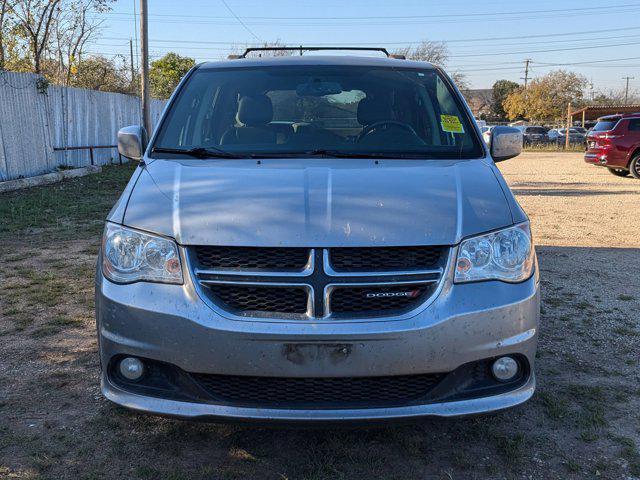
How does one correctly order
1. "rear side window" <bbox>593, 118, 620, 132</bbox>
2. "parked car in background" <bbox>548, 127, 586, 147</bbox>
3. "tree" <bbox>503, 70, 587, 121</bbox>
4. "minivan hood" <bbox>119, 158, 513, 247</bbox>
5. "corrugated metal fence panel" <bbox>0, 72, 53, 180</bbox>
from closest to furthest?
"minivan hood" <bbox>119, 158, 513, 247</bbox> → "corrugated metal fence panel" <bbox>0, 72, 53, 180</bbox> → "rear side window" <bbox>593, 118, 620, 132</bbox> → "parked car in background" <bbox>548, 127, 586, 147</bbox> → "tree" <bbox>503, 70, 587, 121</bbox>

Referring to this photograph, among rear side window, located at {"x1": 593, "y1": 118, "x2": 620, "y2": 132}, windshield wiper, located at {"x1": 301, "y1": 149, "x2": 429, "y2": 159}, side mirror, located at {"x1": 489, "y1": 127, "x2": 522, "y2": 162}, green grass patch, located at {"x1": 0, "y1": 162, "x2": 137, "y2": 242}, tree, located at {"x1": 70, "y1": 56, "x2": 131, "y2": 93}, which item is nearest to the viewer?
windshield wiper, located at {"x1": 301, "y1": 149, "x2": 429, "y2": 159}

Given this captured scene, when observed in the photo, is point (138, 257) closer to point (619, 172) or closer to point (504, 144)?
point (504, 144)

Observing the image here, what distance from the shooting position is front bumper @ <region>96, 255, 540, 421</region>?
229 centimetres

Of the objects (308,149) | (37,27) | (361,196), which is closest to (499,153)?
(308,149)

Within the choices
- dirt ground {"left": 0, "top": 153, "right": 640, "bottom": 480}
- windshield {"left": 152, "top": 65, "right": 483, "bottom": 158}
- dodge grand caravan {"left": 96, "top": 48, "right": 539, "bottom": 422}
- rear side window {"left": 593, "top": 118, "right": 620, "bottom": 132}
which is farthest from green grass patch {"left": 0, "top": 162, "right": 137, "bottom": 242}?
rear side window {"left": 593, "top": 118, "right": 620, "bottom": 132}

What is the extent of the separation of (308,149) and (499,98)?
84680 mm

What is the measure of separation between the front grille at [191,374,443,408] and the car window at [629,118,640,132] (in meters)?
16.4

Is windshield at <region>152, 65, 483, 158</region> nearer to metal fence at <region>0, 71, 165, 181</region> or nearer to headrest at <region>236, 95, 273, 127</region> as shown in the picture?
headrest at <region>236, 95, 273, 127</region>

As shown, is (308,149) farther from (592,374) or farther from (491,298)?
(592,374)

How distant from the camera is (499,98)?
82.3 meters

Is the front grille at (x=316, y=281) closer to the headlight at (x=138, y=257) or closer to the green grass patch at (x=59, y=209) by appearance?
the headlight at (x=138, y=257)

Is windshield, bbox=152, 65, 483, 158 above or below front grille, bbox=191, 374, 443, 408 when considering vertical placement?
above

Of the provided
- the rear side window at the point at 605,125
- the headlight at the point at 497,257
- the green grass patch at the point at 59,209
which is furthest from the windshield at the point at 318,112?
the rear side window at the point at 605,125

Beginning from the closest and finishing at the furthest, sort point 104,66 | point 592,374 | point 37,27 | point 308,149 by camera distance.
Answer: point 308,149, point 592,374, point 37,27, point 104,66
